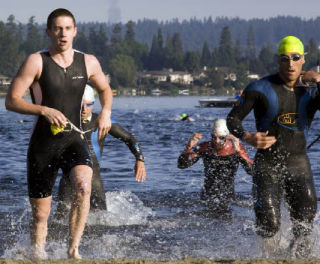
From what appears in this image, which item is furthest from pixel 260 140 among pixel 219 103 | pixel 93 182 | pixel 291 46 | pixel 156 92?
pixel 156 92

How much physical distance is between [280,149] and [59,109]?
1.99 metres

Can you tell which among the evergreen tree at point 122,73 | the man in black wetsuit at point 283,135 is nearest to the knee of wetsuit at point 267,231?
the man in black wetsuit at point 283,135

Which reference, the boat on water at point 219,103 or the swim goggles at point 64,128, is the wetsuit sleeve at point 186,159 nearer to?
the swim goggles at point 64,128

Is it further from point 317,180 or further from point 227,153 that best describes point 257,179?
point 317,180

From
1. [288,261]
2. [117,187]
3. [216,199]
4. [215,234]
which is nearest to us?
[288,261]

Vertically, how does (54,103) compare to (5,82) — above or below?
above

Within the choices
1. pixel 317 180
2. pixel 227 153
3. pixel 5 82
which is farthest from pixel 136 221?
pixel 5 82

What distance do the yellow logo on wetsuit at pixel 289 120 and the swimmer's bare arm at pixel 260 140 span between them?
0.29m

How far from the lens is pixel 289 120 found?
6.23m

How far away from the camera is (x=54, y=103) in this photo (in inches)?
229

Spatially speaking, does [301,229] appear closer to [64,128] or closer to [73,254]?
[73,254]

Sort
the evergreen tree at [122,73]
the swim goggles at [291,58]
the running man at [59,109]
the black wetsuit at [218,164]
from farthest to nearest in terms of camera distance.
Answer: the evergreen tree at [122,73], the black wetsuit at [218,164], the swim goggles at [291,58], the running man at [59,109]

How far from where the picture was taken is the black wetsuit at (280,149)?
6207 mm

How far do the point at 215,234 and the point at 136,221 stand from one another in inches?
53.1
